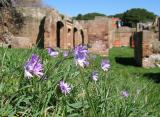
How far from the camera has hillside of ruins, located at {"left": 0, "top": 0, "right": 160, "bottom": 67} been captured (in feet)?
57.5

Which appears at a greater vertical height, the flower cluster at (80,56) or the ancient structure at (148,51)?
the flower cluster at (80,56)

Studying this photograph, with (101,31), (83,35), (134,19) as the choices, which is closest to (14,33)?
(101,31)

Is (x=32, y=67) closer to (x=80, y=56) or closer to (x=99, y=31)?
(x=80, y=56)

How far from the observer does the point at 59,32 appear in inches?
1008

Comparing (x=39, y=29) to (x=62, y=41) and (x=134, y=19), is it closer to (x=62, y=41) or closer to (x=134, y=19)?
(x=62, y=41)

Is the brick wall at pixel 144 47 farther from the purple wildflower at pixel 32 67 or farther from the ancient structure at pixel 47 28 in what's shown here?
the purple wildflower at pixel 32 67

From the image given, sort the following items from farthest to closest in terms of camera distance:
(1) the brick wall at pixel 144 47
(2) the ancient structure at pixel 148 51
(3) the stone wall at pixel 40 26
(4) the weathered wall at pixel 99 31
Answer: (4) the weathered wall at pixel 99 31 < (3) the stone wall at pixel 40 26 < (1) the brick wall at pixel 144 47 < (2) the ancient structure at pixel 148 51

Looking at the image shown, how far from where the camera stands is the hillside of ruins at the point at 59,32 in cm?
1753

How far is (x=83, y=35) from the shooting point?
95.8 ft

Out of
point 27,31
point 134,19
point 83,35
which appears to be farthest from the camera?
point 134,19

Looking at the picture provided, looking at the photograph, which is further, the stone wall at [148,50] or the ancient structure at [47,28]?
the ancient structure at [47,28]

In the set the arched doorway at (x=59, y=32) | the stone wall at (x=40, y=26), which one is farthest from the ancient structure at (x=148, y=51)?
the arched doorway at (x=59, y=32)

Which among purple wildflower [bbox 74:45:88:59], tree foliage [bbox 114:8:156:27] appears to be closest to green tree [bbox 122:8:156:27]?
tree foliage [bbox 114:8:156:27]

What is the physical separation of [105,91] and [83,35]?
25.9 meters
